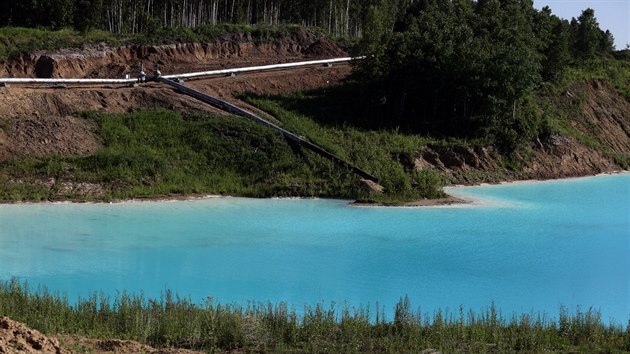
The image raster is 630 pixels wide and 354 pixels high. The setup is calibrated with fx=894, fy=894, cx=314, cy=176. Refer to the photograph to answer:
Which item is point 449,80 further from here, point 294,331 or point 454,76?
point 294,331

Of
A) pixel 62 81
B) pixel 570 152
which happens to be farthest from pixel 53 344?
pixel 570 152

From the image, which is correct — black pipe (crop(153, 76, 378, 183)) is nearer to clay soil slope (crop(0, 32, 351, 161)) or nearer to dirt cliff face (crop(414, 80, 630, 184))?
clay soil slope (crop(0, 32, 351, 161))

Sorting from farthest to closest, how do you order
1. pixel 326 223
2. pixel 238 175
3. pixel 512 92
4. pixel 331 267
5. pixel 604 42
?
pixel 604 42
pixel 512 92
pixel 238 175
pixel 326 223
pixel 331 267

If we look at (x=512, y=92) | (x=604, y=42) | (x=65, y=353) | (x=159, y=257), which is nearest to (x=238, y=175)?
(x=159, y=257)

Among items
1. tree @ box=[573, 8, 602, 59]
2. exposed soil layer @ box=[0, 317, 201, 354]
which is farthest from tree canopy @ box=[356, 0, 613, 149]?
exposed soil layer @ box=[0, 317, 201, 354]

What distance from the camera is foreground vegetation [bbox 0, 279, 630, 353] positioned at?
43.1 feet

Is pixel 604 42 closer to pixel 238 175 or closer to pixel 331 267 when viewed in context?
pixel 238 175

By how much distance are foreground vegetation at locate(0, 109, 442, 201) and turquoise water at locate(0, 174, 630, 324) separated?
1.34m

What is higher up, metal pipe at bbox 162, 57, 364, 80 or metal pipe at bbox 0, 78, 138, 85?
metal pipe at bbox 162, 57, 364, 80

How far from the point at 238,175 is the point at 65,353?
83.4ft

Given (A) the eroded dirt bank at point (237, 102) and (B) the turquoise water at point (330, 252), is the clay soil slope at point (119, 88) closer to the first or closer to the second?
(A) the eroded dirt bank at point (237, 102)

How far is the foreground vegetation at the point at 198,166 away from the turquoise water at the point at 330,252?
1.34 m

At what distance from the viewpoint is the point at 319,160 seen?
38.2m

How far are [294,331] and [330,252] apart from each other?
1089 centimetres
